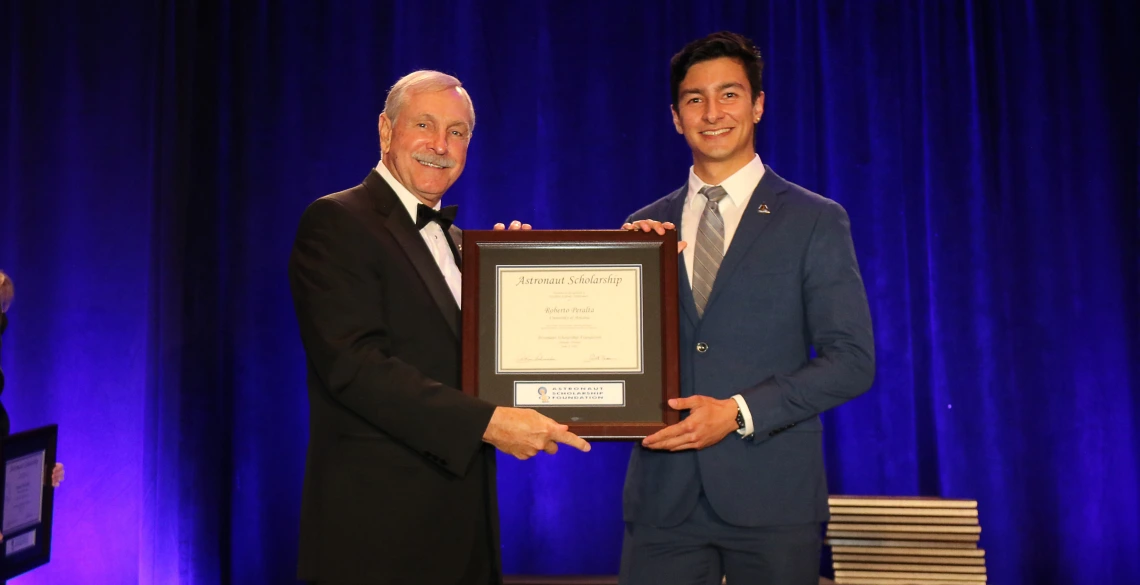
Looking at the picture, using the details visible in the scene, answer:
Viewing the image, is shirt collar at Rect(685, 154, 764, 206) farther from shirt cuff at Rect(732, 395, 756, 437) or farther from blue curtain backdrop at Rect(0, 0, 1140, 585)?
blue curtain backdrop at Rect(0, 0, 1140, 585)

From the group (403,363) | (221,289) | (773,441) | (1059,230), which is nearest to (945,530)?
(1059,230)

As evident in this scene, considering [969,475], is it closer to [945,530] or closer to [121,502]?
[945,530]

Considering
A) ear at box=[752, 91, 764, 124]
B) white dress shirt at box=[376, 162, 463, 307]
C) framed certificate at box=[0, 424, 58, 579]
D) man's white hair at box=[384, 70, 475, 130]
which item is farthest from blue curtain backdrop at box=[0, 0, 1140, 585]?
white dress shirt at box=[376, 162, 463, 307]

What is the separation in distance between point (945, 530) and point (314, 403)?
281cm

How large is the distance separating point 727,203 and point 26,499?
7.94 feet

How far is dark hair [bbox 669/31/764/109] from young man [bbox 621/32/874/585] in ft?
1.08

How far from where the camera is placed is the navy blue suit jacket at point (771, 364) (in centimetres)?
198

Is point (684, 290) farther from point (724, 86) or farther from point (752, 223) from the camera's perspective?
point (724, 86)

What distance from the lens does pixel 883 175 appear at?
4.22 meters

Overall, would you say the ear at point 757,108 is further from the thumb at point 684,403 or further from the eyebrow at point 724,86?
the thumb at point 684,403

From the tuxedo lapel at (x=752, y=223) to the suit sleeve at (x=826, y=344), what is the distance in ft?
0.37

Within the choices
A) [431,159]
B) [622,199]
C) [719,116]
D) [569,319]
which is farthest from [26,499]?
[622,199]

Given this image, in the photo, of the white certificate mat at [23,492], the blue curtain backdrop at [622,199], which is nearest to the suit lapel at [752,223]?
the blue curtain backdrop at [622,199]

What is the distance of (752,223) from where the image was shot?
6.88ft
